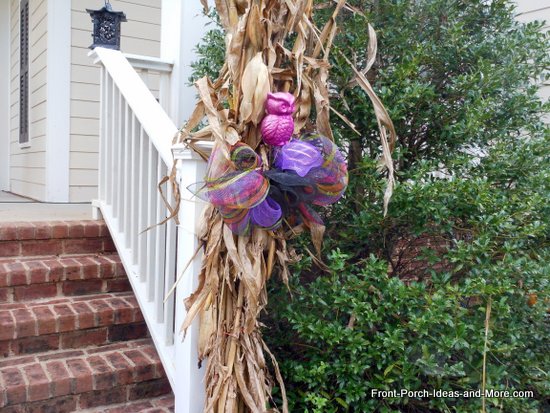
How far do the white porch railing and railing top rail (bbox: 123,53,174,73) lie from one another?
13 cm

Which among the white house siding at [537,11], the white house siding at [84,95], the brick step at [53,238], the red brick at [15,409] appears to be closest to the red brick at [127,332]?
the red brick at [15,409]

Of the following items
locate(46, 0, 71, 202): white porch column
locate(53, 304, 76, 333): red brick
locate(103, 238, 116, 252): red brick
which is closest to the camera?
locate(53, 304, 76, 333): red brick

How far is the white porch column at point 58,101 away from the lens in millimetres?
4363

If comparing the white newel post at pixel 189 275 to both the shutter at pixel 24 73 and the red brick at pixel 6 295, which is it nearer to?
the red brick at pixel 6 295

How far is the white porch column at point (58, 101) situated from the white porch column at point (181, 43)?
196 centimetres

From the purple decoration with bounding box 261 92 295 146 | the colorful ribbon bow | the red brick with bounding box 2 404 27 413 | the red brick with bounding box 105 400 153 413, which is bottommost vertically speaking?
the red brick with bounding box 105 400 153 413

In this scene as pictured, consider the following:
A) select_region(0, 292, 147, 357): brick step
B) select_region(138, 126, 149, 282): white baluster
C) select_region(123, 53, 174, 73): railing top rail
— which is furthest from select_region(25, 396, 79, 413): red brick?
select_region(123, 53, 174, 73): railing top rail

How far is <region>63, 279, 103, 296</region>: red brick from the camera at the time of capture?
8.38ft

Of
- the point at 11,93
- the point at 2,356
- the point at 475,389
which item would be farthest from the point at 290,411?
the point at 11,93

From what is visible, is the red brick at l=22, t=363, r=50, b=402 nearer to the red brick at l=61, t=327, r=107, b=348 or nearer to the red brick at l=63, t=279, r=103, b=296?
the red brick at l=61, t=327, r=107, b=348

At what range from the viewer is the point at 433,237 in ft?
6.49

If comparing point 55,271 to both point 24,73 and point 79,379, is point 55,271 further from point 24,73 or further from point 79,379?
point 24,73

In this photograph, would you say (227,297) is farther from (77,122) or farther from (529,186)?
(77,122)

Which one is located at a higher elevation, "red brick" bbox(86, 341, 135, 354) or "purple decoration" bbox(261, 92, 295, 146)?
"purple decoration" bbox(261, 92, 295, 146)
